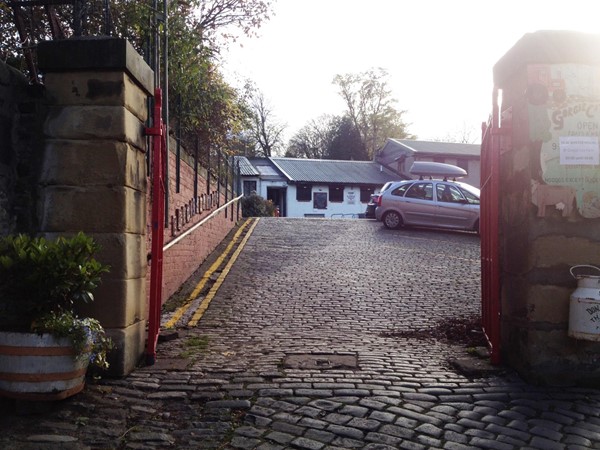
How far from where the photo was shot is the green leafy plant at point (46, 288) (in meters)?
4.40

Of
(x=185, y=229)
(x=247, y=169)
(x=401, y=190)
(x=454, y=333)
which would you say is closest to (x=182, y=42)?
(x=185, y=229)

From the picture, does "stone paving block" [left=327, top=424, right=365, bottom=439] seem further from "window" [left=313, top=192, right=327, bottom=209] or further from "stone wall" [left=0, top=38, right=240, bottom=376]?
"window" [left=313, top=192, right=327, bottom=209]

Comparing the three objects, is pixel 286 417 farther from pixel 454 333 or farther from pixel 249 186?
pixel 249 186

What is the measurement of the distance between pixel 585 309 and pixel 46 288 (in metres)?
4.25

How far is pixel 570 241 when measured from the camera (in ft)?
17.8

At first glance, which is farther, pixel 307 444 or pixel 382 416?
pixel 382 416

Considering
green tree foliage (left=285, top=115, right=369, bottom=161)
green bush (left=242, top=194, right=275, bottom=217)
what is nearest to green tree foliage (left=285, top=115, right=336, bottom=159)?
green tree foliage (left=285, top=115, right=369, bottom=161)

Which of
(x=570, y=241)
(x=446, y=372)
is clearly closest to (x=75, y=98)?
(x=446, y=372)

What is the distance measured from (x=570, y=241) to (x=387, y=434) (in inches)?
98.4

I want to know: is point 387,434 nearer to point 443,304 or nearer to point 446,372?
point 446,372

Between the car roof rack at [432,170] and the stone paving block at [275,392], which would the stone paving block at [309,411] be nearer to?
the stone paving block at [275,392]

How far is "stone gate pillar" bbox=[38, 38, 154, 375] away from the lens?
5301mm

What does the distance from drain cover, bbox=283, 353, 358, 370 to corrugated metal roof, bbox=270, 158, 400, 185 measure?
41.1 meters

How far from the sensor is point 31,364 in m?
4.34
